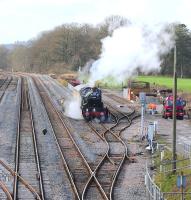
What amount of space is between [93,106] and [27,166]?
60.3 ft

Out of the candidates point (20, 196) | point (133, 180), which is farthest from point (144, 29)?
point (20, 196)

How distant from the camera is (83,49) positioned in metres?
120

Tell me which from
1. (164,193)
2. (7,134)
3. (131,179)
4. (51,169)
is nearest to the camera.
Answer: (164,193)

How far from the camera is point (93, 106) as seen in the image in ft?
147

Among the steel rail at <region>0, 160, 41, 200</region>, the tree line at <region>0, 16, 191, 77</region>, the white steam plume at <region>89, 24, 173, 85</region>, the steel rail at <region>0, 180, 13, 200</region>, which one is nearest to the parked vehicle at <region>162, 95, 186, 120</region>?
the white steam plume at <region>89, 24, 173, 85</region>

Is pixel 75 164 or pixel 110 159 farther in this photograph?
pixel 110 159

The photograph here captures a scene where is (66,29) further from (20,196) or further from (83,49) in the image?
(20,196)

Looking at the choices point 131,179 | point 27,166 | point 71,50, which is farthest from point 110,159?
point 71,50

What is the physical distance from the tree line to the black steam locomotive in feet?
140

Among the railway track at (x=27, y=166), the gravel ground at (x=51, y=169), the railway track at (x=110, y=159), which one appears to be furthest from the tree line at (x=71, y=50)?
the gravel ground at (x=51, y=169)

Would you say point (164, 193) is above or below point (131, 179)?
above

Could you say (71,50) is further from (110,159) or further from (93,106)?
(110,159)

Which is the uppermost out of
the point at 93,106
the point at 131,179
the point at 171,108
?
the point at 93,106

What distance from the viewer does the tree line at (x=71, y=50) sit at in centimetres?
9906
